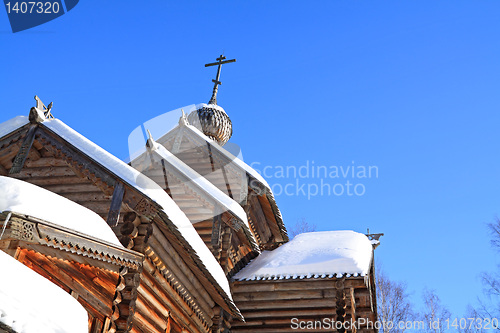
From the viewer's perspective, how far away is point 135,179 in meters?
8.32

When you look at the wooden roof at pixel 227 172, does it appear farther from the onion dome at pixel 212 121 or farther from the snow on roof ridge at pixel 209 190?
the onion dome at pixel 212 121

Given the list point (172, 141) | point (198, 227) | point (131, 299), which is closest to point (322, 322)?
point (198, 227)

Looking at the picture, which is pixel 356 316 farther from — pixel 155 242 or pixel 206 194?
pixel 155 242

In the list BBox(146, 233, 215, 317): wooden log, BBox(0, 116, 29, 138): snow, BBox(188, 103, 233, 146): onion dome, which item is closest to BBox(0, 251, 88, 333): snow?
BBox(146, 233, 215, 317): wooden log

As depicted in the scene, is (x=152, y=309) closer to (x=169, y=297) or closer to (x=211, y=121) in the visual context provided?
(x=169, y=297)

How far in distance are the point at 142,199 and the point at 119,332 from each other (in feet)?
7.13

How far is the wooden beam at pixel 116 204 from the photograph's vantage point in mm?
8148

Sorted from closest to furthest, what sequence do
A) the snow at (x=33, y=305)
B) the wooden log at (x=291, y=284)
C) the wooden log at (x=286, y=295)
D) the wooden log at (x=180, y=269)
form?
the snow at (x=33, y=305)
the wooden log at (x=180, y=269)
the wooden log at (x=291, y=284)
the wooden log at (x=286, y=295)

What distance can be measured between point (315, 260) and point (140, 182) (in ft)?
17.1

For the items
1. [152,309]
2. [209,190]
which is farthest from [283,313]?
[152,309]

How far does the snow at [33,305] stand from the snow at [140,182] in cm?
325

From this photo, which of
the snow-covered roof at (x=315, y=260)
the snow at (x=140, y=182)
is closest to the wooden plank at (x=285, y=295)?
the snow-covered roof at (x=315, y=260)

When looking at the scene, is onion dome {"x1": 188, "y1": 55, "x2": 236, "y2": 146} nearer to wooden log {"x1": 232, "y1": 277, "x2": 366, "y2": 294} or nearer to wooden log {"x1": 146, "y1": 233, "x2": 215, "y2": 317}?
wooden log {"x1": 232, "y1": 277, "x2": 366, "y2": 294}

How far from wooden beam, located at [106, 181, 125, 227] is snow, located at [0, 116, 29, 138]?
253 centimetres
